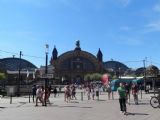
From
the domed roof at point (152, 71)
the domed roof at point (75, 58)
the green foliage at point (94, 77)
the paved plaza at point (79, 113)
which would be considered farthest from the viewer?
the domed roof at point (75, 58)

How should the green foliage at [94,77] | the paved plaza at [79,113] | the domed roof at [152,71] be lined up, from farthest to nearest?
the green foliage at [94,77]
the domed roof at [152,71]
the paved plaza at [79,113]

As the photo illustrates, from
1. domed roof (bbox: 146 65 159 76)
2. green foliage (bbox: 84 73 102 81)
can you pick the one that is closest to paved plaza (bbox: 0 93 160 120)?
domed roof (bbox: 146 65 159 76)

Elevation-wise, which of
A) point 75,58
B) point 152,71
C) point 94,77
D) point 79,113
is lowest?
point 79,113

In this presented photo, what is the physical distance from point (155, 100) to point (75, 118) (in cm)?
860

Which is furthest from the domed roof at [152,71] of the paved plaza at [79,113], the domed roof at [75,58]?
the paved plaza at [79,113]

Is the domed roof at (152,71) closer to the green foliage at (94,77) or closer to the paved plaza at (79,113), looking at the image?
the green foliage at (94,77)

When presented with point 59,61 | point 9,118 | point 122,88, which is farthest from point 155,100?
point 59,61

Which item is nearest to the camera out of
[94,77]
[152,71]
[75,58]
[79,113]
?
[79,113]

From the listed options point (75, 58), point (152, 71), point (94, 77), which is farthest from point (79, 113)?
point (75, 58)

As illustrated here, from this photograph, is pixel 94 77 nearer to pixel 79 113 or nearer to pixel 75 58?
pixel 75 58

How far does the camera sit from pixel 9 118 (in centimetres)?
2033

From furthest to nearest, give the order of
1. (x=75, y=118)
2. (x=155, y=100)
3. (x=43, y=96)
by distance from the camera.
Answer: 1. (x=43, y=96)
2. (x=155, y=100)
3. (x=75, y=118)

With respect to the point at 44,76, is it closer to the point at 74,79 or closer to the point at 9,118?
the point at 9,118

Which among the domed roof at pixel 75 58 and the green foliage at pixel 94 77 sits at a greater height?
the domed roof at pixel 75 58
